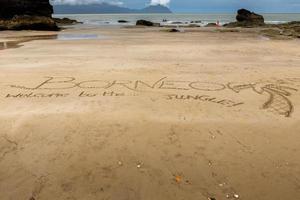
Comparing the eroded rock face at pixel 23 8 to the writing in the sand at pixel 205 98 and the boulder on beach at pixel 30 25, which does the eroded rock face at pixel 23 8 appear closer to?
the boulder on beach at pixel 30 25

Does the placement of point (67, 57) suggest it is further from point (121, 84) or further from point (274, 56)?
point (274, 56)

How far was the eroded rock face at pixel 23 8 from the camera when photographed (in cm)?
4962

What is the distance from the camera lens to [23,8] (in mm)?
50719

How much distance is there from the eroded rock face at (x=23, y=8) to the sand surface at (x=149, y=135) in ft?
154

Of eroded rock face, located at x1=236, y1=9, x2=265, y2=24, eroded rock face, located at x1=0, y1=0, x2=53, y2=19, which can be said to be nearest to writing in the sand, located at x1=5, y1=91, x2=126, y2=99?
eroded rock face, located at x1=0, y1=0, x2=53, y2=19

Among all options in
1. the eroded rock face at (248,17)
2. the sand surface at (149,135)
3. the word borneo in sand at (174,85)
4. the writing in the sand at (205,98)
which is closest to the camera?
the sand surface at (149,135)

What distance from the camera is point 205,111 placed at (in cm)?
569

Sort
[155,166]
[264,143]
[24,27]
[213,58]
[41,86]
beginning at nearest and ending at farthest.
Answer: [155,166] < [264,143] < [41,86] < [213,58] < [24,27]

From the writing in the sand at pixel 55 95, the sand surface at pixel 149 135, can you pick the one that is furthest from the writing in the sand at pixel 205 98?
the writing in the sand at pixel 55 95

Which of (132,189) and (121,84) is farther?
(121,84)

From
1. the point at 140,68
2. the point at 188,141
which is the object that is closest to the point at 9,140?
the point at 188,141

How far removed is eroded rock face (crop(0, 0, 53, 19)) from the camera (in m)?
49.6

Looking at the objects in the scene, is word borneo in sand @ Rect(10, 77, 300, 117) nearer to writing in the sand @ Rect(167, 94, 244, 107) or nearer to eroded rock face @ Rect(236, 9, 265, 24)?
writing in the sand @ Rect(167, 94, 244, 107)

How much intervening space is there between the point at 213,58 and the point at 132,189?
26.7 feet
